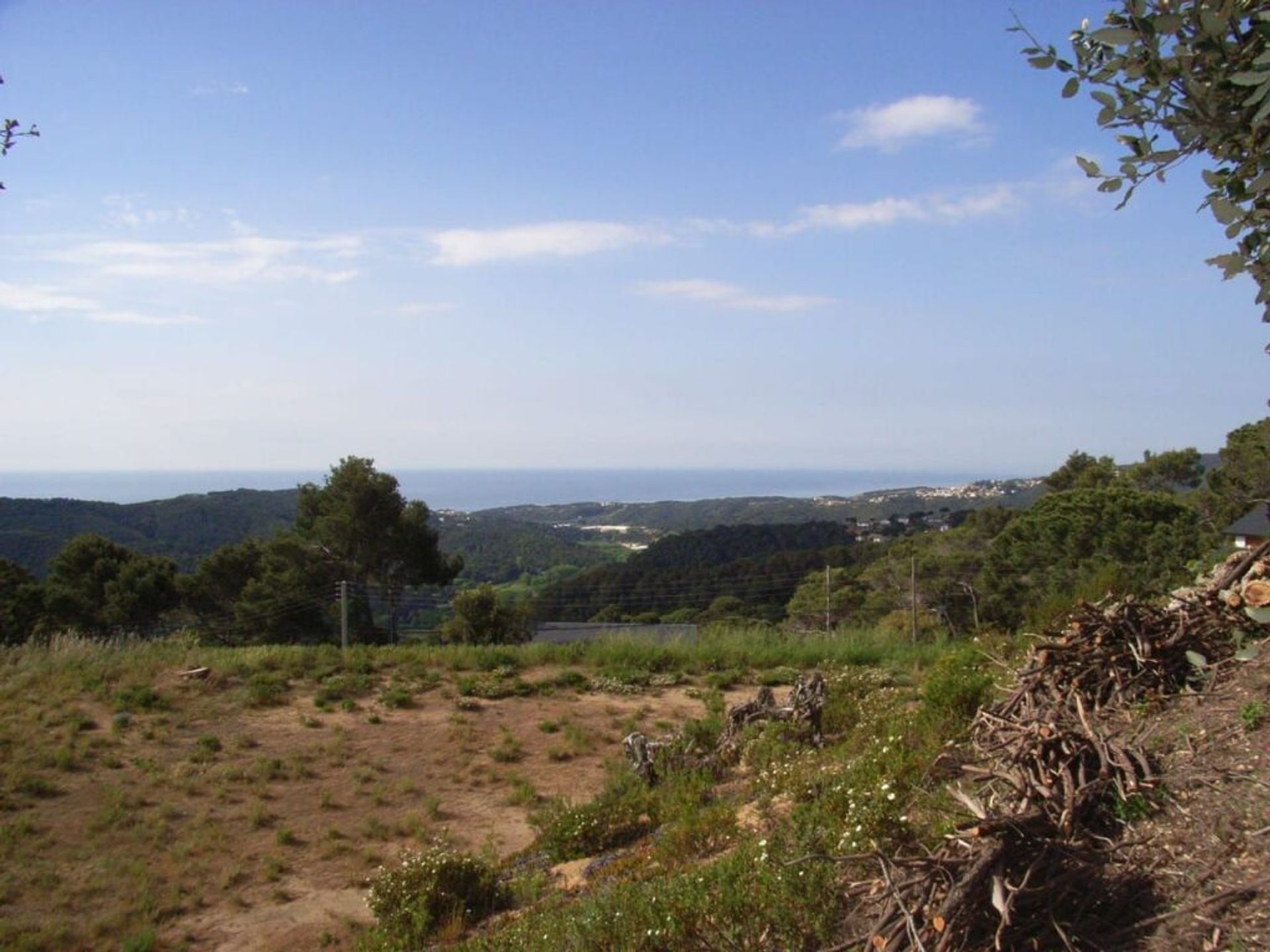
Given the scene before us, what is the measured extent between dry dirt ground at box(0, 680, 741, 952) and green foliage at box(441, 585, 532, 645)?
938cm

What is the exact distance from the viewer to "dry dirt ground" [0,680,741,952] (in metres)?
6.07

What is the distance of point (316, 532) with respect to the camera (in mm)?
23984

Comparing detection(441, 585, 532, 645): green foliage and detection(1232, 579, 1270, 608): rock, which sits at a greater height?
detection(1232, 579, 1270, 608): rock

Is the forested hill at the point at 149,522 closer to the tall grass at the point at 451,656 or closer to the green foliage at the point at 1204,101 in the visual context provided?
the tall grass at the point at 451,656

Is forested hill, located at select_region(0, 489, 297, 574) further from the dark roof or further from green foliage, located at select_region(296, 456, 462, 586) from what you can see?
the dark roof

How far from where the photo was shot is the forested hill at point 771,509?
58656 millimetres

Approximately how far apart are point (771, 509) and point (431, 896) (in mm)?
67827

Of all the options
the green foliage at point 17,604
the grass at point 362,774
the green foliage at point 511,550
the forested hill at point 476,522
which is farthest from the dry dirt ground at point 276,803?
the green foliage at point 511,550

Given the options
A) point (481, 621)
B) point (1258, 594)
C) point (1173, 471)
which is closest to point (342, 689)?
point (481, 621)

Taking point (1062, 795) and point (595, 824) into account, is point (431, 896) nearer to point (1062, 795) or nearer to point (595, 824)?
point (595, 824)

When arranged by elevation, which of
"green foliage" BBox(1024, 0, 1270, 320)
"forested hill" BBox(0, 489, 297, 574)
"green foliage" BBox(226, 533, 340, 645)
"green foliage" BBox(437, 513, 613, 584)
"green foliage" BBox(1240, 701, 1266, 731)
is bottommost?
"green foliage" BBox(437, 513, 613, 584)

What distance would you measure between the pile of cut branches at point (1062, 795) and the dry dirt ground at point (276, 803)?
13.9 ft

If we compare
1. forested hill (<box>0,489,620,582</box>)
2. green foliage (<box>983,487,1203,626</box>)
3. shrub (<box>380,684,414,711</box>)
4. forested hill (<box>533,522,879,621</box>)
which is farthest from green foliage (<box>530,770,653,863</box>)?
forested hill (<box>0,489,620,582</box>)

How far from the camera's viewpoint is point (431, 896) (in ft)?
16.8
